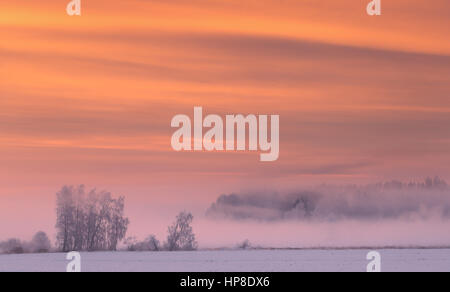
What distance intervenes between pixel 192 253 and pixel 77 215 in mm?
6387

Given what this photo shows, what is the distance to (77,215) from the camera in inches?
1738

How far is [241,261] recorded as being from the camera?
38.3 meters

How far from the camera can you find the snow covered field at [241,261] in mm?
35469

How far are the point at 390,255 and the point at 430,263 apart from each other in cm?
360

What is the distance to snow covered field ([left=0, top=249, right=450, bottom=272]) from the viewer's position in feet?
116

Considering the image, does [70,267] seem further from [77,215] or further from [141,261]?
[77,215]
